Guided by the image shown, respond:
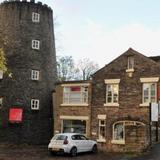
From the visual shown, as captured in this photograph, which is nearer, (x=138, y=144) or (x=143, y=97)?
(x=138, y=144)

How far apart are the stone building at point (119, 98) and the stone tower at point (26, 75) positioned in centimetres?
661

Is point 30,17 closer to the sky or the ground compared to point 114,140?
closer to the sky

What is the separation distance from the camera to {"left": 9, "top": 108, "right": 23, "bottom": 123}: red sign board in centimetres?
5012

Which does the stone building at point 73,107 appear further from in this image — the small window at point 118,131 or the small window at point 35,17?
the small window at point 35,17

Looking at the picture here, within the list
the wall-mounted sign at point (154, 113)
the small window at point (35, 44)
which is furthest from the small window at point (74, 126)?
the small window at point (35, 44)

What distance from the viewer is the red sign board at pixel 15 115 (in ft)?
164

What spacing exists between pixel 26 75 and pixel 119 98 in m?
13.2

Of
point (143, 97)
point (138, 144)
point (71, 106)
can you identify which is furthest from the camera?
point (71, 106)

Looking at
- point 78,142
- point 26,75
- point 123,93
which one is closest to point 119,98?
point 123,93

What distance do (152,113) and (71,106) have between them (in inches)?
455

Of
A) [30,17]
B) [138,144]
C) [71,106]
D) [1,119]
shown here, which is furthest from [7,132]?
[138,144]

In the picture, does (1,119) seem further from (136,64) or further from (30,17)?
(136,64)

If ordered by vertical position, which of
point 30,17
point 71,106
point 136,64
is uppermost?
point 30,17

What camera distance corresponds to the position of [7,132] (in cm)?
5000
